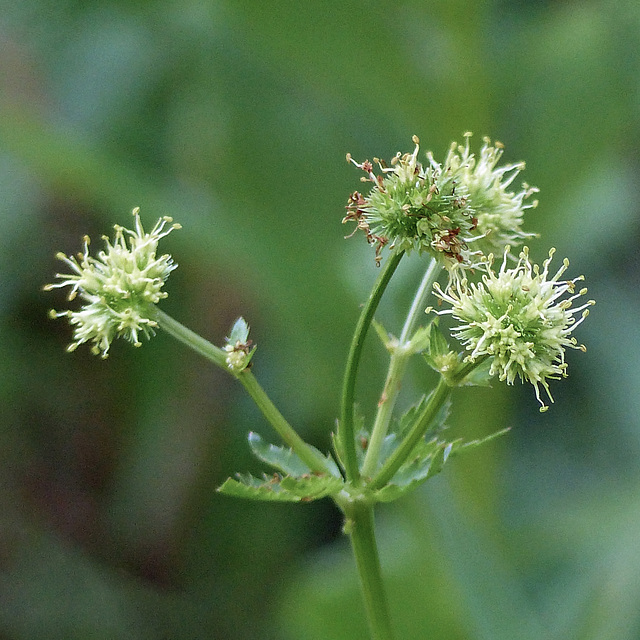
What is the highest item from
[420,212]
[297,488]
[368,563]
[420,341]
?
[420,212]

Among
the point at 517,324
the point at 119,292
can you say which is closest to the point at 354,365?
the point at 517,324

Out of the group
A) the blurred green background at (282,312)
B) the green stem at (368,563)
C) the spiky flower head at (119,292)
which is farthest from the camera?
the blurred green background at (282,312)

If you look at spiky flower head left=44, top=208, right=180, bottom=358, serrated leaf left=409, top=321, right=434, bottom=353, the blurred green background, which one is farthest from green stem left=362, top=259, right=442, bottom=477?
the blurred green background

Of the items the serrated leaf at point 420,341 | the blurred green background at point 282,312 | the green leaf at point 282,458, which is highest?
the blurred green background at point 282,312

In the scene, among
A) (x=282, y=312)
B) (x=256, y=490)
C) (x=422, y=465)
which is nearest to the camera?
(x=256, y=490)

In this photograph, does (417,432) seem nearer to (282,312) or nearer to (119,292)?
(119,292)

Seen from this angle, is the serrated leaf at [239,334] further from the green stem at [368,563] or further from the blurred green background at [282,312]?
the blurred green background at [282,312]


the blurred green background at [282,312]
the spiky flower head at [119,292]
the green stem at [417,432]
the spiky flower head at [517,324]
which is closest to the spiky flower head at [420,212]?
the spiky flower head at [517,324]
